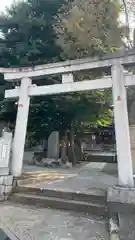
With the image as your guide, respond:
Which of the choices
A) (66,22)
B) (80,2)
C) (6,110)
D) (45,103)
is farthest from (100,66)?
(6,110)

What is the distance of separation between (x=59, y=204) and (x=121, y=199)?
59.0 inches

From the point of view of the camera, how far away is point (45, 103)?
1001 cm

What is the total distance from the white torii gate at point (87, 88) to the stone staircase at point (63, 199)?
0.61m

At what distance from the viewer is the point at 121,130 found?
17.5ft

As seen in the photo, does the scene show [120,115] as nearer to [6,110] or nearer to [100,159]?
[6,110]

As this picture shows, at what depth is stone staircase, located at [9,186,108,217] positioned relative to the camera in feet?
16.5

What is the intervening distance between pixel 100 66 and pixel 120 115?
145 cm

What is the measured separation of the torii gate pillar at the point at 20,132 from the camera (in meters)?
6.47

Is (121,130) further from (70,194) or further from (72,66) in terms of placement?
(72,66)

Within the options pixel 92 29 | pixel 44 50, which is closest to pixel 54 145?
pixel 44 50

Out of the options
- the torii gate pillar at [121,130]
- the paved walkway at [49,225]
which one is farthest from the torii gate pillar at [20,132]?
the torii gate pillar at [121,130]

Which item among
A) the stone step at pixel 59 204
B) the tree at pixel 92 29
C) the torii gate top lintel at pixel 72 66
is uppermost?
the tree at pixel 92 29

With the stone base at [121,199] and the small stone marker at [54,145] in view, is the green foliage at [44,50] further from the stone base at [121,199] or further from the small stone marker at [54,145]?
A: the stone base at [121,199]

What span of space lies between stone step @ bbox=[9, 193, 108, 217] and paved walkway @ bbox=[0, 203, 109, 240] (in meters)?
0.19
